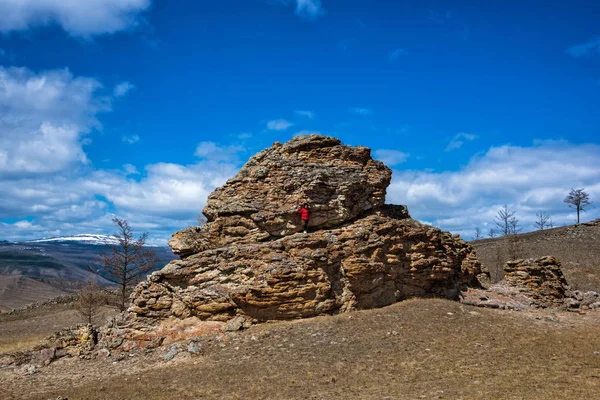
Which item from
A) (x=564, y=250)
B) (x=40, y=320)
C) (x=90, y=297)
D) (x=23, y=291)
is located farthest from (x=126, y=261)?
(x=23, y=291)

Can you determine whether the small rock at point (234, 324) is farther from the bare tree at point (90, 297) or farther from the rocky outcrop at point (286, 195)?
the bare tree at point (90, 297)

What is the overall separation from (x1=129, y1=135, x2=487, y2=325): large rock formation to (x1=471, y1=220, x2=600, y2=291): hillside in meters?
32.1

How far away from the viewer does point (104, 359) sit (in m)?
20.2

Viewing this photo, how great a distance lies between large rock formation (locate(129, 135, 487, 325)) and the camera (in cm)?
2134

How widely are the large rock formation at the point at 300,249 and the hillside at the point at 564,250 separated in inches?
1262

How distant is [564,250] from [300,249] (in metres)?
55.9

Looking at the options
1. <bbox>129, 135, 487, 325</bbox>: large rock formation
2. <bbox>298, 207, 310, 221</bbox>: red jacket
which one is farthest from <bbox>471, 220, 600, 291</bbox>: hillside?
<bbox>298, 207, 310, 221</bbox>: red jacket

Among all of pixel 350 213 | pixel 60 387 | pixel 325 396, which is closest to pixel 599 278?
pixel 350 213

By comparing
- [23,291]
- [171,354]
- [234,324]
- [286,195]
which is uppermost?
[286,195]

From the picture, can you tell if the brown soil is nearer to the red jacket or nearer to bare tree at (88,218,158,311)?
bare tree at (88,218,158,311)

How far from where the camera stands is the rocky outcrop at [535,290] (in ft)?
93.1

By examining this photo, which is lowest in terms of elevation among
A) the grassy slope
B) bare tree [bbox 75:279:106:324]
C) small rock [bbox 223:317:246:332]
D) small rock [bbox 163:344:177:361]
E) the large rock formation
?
the grassy slope

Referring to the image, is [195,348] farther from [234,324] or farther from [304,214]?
[304,214]

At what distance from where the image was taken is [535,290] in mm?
30172
